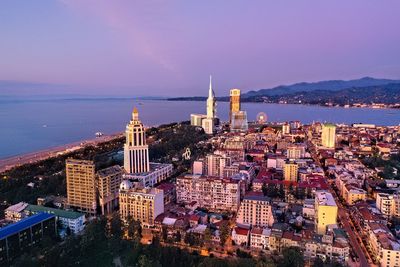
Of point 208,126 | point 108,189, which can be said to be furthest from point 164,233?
point 208,126

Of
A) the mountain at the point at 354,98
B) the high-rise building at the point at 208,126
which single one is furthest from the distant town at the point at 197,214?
the mountain at the point at 354,98

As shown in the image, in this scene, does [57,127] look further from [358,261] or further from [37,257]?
[358,261]

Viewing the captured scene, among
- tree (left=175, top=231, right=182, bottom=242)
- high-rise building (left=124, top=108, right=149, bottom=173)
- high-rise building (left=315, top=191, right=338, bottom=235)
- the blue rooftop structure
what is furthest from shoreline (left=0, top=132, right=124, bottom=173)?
high-rise building (left=315, top=191, right=338, bottom=235)

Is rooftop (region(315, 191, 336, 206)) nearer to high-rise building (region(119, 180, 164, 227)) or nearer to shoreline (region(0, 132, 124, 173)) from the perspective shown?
high-rise building (region(119, 180, 164, 227))

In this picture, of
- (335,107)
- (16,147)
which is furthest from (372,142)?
(335,107)

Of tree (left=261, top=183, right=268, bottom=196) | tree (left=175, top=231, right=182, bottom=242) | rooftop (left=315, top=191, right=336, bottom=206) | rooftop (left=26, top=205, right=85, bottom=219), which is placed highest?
rooftop (left=315, top=191, right=336, bottom=206)

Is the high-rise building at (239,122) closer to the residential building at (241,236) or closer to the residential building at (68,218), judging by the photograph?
the residential building at (241,236)
